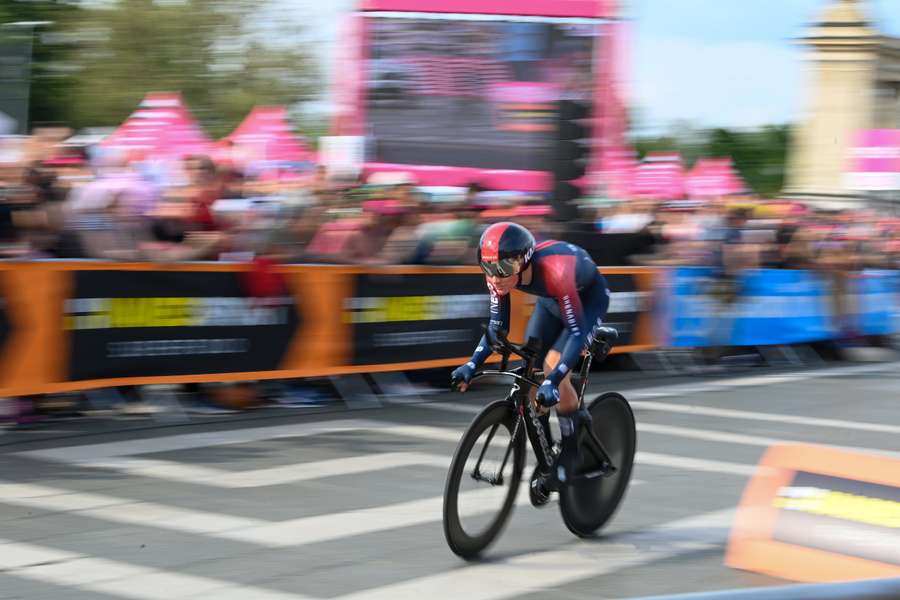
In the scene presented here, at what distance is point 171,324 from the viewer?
10820 millimetres

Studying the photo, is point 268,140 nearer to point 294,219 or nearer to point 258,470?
point 294,219

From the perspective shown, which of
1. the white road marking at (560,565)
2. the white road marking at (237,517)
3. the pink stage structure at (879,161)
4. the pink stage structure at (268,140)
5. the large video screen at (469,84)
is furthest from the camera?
the pink stage structure at (879,161)

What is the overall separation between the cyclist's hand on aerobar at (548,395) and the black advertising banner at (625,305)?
29.6 ft

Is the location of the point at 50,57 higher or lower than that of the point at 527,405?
lower

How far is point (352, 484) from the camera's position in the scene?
862 cm

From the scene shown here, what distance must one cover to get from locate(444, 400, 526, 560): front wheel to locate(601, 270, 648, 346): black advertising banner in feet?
28.7

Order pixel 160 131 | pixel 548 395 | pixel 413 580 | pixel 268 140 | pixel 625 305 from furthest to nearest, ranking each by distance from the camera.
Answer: pixel 268 140
pixel 160 131
pixel 625 305
pixel 548 395
pixel 413 580

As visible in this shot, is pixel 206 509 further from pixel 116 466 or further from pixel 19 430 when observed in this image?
pixel 19 430

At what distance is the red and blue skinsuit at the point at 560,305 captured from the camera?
6.66 meters

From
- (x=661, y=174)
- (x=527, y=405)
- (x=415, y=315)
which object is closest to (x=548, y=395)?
(x=527, y=405)

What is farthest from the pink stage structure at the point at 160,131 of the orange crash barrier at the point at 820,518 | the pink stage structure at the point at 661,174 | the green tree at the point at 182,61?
the green tree at the point at 182,61

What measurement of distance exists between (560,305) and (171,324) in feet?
16.3

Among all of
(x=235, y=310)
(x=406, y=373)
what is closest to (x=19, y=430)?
(x=235, y=310)

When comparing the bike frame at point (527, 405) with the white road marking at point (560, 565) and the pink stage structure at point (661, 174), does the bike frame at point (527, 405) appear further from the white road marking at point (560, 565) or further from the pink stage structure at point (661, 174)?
the pink stage structure at point (661, 174)
